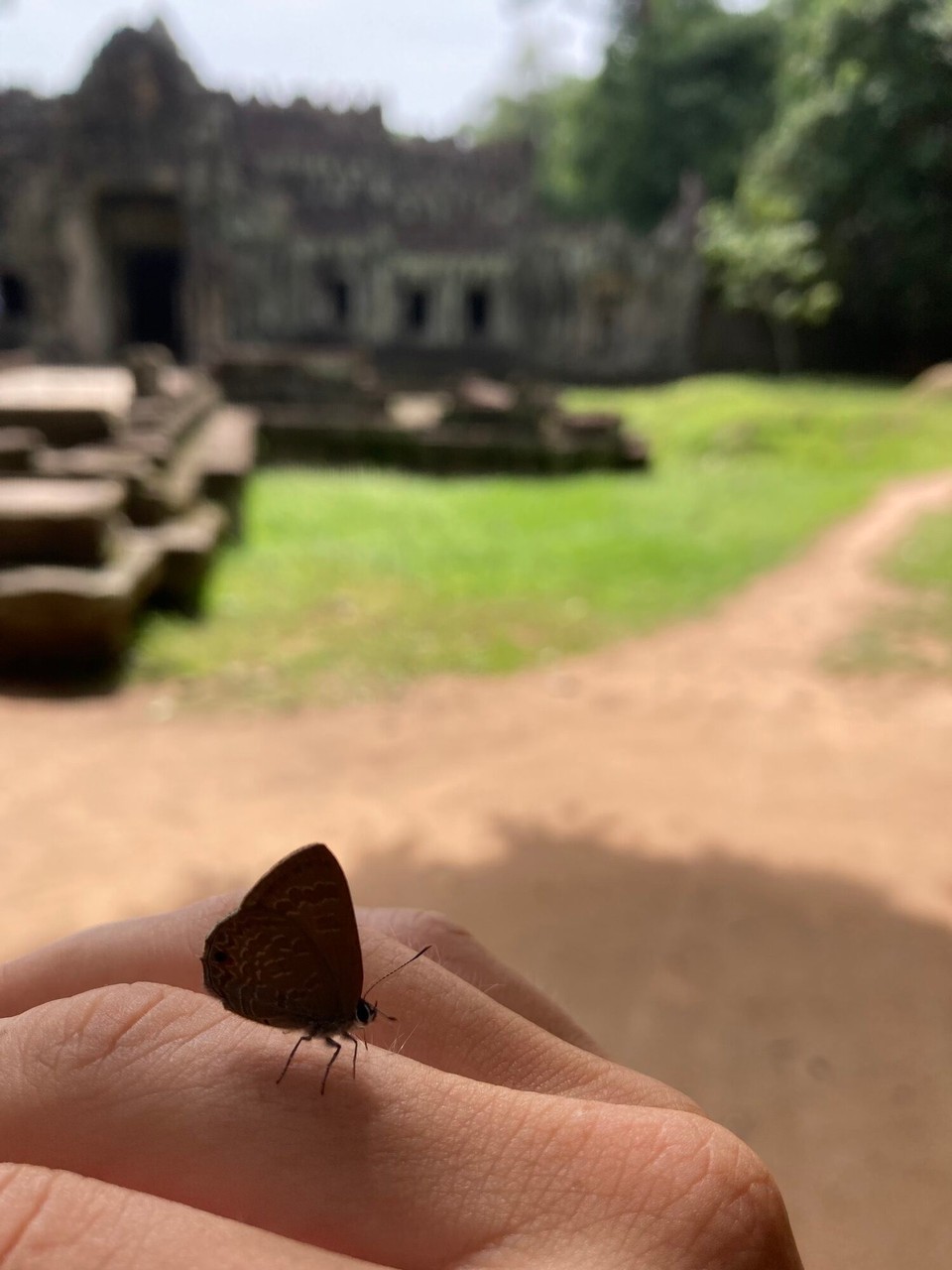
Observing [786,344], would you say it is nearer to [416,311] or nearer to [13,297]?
[416,311]

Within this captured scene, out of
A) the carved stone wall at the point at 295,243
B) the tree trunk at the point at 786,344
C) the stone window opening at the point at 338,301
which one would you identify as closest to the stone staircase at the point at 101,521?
the carved stone wall at the point at 295,243

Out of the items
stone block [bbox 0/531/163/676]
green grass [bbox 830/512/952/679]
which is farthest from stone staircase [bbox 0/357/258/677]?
green grass [bbox 830/512/952/679]

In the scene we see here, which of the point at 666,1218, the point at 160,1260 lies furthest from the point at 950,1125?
the point at 160,1260

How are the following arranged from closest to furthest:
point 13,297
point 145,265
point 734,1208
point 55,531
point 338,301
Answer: point 734,1208 → point 55,531 → point 13,297 → point 338,301 → point 145,265

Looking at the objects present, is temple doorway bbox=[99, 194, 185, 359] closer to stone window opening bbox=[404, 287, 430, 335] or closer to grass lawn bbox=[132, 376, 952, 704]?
stone window opening bbox=[404, 287, 430, 335]

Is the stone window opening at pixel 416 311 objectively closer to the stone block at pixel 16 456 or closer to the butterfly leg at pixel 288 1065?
the stone block at pixel 16 456

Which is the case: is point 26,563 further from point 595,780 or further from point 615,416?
point 615,416

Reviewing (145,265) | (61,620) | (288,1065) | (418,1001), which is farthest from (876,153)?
(288,1065)
